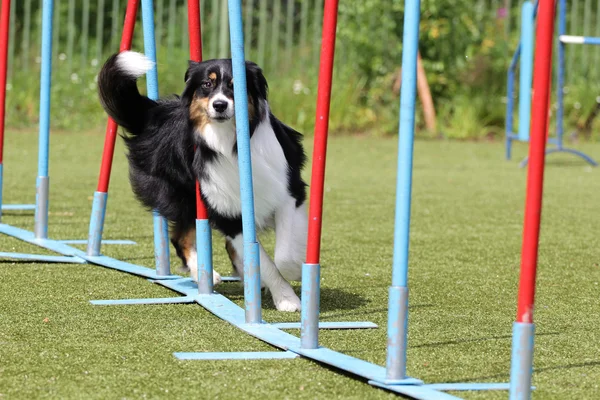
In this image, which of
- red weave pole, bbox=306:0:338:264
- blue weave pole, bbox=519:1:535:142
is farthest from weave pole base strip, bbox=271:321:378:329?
blue weave pole, bbox=519:1:535:142

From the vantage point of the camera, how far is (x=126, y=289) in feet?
12.4

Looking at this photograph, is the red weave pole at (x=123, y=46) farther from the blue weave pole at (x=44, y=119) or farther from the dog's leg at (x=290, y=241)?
the dog's leg at (x=290, y=241)

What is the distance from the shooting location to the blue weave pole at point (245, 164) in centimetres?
306

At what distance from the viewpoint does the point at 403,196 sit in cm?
241

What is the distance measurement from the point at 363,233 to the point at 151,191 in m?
1.70

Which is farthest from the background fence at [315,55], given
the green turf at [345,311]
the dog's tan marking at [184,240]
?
the dog's tan marking at [184,240]

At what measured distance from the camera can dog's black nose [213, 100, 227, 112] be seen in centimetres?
351

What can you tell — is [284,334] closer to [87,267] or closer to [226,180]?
[226,180]

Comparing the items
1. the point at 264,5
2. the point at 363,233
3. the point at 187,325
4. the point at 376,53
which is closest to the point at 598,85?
the point at 376,53

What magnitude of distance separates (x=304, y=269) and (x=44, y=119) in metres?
2.31

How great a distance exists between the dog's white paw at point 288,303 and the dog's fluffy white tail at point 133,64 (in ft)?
3.25

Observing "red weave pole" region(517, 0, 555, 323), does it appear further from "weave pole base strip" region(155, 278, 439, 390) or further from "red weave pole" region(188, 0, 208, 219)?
"red weave pole" region(188, 0, 208, 219)

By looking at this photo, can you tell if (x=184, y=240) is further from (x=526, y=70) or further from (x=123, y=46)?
(x=526, y=70)

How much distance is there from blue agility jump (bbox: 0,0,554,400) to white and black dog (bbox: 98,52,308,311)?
0.15 m
